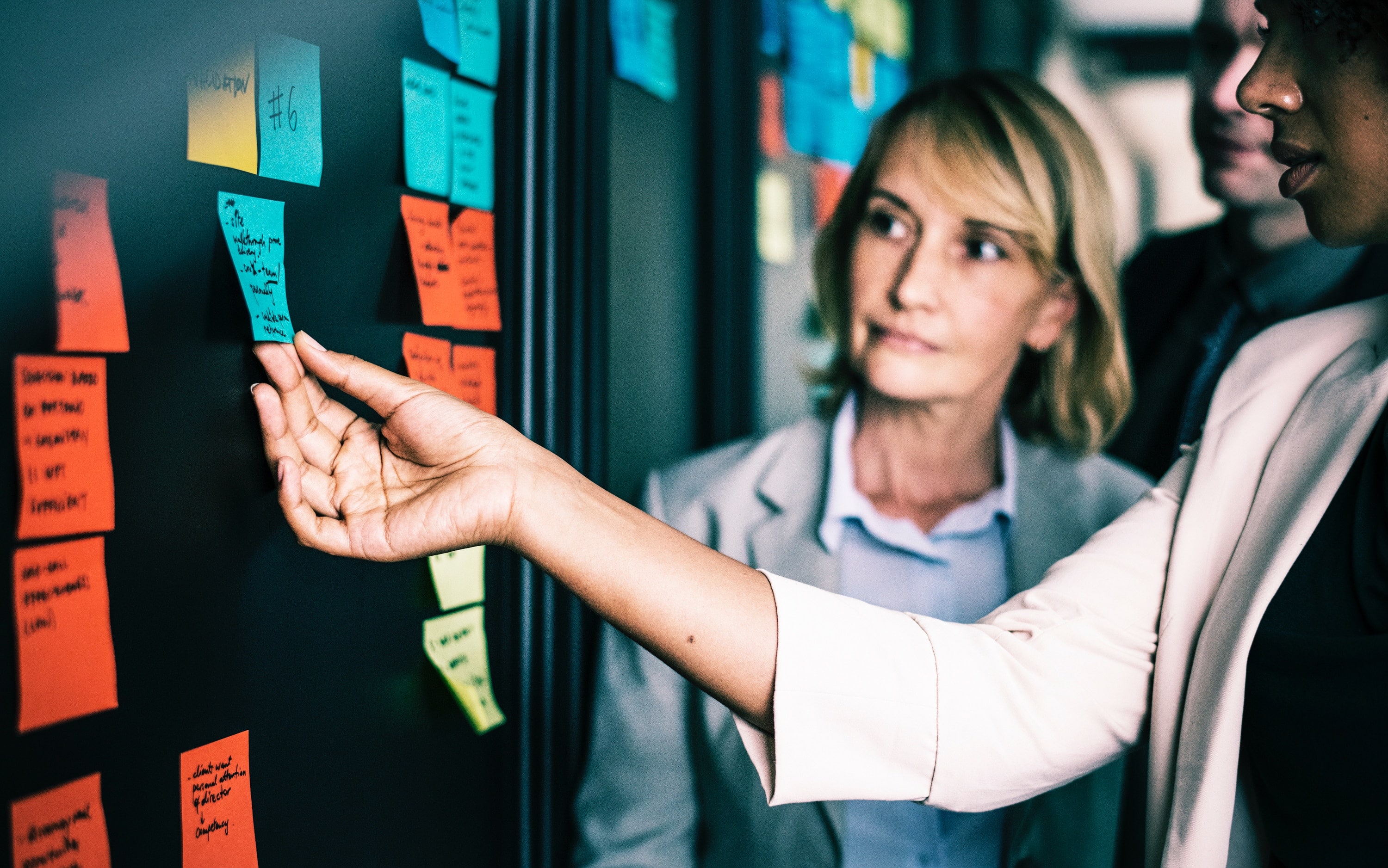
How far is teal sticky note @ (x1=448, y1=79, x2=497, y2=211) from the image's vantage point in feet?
3.63

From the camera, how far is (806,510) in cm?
152

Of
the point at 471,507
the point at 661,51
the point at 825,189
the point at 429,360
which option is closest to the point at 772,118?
the point at 825,189

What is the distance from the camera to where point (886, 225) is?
1.58 meters

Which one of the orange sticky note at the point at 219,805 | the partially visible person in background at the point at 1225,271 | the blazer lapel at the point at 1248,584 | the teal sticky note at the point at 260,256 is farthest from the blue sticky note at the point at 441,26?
the partially visible person in background at the point at 1225,271

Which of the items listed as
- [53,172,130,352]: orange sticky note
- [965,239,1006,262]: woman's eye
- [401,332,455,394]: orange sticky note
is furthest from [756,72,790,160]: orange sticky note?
[53,172,130,352]: orange sticky note

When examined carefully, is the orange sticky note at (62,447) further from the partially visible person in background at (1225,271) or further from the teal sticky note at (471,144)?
the partially visible person in background at (1225,271)

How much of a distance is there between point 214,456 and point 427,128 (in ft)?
1.39

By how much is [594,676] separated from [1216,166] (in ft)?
4.71

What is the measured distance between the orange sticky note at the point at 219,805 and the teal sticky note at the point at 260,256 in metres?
0.35

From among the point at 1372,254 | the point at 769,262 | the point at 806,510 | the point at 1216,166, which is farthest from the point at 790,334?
the point at 1372,254

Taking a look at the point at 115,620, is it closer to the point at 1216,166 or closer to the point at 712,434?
the point at 712,434

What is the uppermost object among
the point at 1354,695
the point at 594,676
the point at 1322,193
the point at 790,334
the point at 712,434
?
the point at 1322,193

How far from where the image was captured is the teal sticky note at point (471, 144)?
111 cm

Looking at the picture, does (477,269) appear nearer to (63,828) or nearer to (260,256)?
(260,256)
